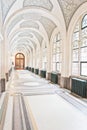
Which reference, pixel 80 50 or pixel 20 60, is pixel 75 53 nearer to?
pixel 80 50

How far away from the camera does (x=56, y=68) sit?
1128 centimetres

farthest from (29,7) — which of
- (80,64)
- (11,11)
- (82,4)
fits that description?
(80,64)

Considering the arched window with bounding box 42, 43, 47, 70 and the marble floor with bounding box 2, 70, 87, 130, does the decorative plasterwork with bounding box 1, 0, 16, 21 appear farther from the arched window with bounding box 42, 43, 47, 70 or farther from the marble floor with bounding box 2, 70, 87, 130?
the arched window with bounding box 42, 43, 47, 70

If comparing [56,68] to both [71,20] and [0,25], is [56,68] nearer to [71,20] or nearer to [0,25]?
[71,20]

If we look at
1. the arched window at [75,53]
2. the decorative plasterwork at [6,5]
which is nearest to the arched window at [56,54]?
the arched window at [75,53]

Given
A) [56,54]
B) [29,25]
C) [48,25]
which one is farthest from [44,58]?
[48,25]

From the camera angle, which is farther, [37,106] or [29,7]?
[29,7]

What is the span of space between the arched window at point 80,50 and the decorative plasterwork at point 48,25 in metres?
2.72

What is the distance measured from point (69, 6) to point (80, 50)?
2094 mm

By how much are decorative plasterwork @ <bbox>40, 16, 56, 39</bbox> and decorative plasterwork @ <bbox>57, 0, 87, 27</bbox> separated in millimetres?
2278

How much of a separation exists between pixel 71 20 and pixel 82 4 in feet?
4.00

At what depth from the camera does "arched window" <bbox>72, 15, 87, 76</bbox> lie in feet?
23.5

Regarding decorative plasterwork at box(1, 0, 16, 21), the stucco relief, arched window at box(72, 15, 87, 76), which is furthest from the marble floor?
the stucco relief

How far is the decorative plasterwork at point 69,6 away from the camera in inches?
283
